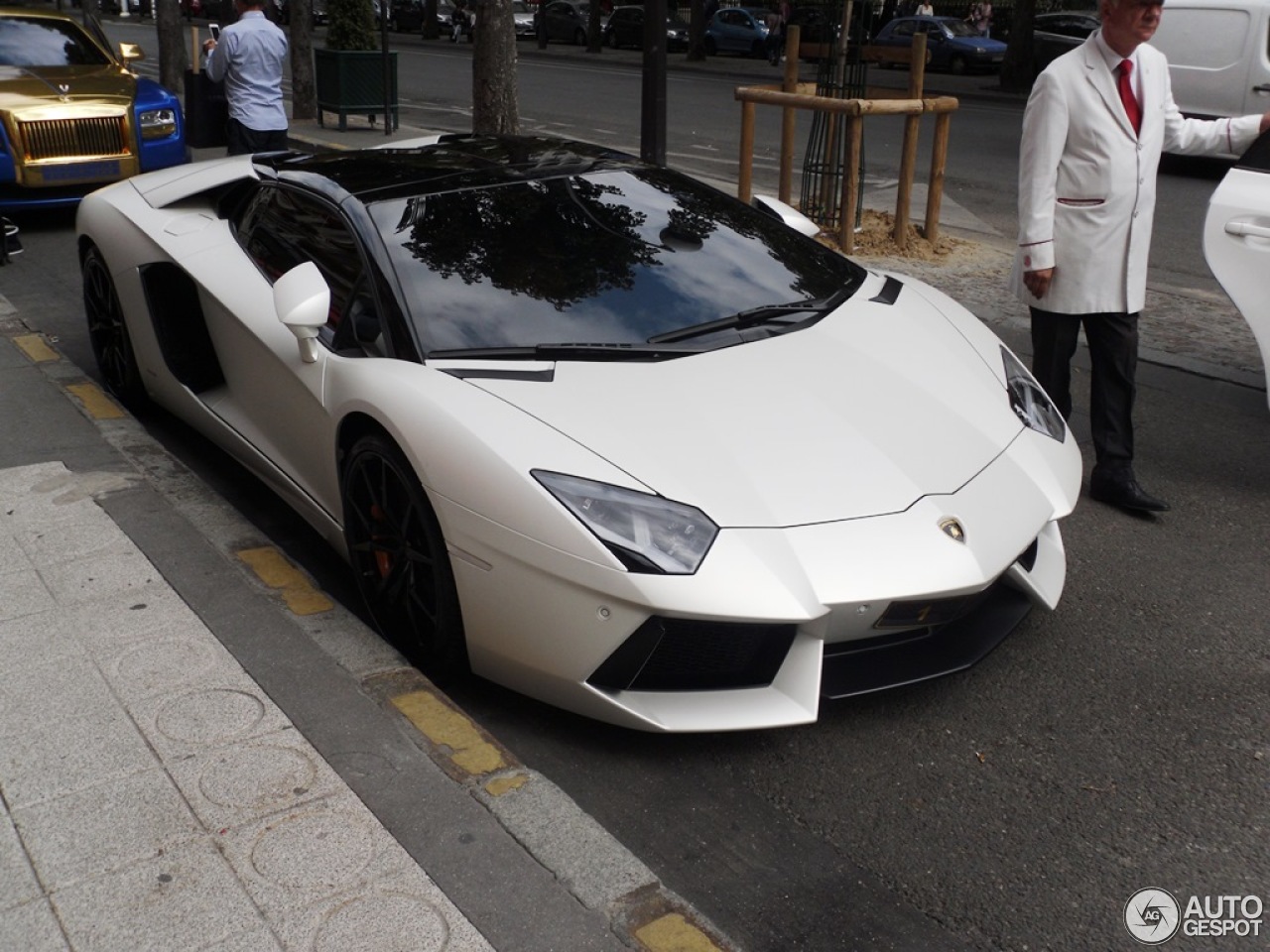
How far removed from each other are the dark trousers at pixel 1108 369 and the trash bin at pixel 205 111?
717cm

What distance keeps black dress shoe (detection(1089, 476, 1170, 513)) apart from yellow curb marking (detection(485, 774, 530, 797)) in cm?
283

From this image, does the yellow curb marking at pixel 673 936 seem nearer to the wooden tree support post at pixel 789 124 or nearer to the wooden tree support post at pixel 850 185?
the wooden tree support post at pixel 850 185

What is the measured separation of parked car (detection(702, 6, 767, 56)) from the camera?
3634cm

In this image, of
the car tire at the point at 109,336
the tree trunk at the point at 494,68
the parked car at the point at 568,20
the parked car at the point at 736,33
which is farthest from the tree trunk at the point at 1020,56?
the car tire at the point at 109,336

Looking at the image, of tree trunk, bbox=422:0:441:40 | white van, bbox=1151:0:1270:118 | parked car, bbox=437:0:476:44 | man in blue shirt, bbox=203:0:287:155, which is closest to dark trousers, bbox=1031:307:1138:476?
man in blue shirt, bbox=203:0:287:155

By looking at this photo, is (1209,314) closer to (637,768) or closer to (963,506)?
(963,506)

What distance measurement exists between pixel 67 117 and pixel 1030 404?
8298 millimetres

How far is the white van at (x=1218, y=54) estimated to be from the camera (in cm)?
1409

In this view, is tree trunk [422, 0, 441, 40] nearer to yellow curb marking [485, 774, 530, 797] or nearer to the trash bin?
the trash bin

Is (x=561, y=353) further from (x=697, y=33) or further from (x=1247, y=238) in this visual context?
(x=697, y=33)

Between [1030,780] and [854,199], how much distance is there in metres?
6.61

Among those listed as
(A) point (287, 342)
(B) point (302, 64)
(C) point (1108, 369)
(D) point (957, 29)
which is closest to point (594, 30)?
(D) point (957, 29)

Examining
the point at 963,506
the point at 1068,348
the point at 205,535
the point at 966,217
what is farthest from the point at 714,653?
the point at 966,217

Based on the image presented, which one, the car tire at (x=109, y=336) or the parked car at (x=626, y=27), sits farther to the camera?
the parked car at (x=626, y=27)
